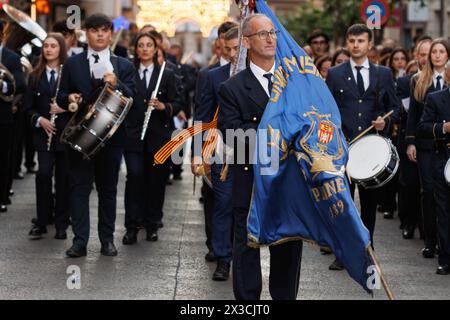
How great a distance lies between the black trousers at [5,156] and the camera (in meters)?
14.0

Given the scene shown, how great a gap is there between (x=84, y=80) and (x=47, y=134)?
1.28 meters

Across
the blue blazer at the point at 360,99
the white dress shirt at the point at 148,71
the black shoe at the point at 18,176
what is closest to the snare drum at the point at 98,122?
the white dress shirt at the point at 148,71

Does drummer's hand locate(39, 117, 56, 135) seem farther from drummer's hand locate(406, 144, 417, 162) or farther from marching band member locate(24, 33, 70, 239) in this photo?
drummer's hand locate(406, 144, 417, 162)

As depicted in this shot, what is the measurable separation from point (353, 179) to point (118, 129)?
2.19 m

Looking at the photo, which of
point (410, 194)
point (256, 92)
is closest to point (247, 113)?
point (256, 92)

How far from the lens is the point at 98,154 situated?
1120 centimetres

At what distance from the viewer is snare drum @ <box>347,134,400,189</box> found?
10.7m

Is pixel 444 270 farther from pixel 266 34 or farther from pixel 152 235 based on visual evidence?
pixel 266 34

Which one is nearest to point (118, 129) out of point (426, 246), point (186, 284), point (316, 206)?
point (186, 284)

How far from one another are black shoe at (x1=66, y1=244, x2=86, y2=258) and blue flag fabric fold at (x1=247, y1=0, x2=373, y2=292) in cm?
368

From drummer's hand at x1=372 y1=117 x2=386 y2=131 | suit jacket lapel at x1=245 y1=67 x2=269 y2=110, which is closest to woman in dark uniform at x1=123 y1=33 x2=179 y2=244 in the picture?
drummer's hand at x1=372 y1=117 x2=386 y2=131

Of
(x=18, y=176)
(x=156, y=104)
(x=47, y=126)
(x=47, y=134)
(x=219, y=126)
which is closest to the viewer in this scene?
(x=219, y=126)

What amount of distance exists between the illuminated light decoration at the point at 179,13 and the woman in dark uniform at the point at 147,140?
5.09 metres

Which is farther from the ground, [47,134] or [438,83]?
[438,83]
